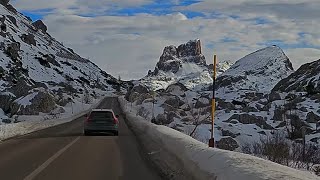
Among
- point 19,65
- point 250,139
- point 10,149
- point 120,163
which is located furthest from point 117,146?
point 19,65

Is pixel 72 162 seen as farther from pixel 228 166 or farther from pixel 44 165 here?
pixel 228 166

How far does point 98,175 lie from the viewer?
1222cm

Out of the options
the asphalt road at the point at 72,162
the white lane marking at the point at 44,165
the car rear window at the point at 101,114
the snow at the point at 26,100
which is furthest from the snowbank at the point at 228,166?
the snow at the point at 26,100

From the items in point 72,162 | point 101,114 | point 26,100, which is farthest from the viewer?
point 26,100

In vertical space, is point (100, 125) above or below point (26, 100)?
below

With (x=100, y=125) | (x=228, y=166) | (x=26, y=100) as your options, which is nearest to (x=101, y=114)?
(x=100, y=125)

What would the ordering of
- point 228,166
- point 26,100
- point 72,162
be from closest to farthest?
point 228,166, point 72,162, point 26,100

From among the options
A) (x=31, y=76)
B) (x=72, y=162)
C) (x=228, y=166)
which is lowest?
(x=72, y=162)

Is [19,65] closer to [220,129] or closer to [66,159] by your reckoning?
[220,129]

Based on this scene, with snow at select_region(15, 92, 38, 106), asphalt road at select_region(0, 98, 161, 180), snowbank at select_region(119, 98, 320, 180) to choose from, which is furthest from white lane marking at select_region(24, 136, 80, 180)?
snow at select_region(15, 92, 38, 106)

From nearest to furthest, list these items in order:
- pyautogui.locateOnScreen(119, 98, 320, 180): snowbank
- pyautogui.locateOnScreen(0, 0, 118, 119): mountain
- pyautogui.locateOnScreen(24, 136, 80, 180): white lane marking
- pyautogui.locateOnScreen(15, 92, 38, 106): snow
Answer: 1. pyautogui.locateOnScreen(119, 98, 320, 180): snowbank
2. pyautogui.locateOnScreen(24, 136, 80, 180): white lane marking
3. pyautogui.locateOnScreen(15, 92, 38, 106): snow
4. pyautogui.locateOnScreen(0, 0, 118, 119): mountain

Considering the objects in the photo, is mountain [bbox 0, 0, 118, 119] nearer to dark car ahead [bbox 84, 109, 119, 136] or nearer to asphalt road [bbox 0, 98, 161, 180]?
dark car ahead [bbox 84, 109, 119, 136]

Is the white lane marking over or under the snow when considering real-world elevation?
under

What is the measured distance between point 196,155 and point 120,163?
4655 mm
